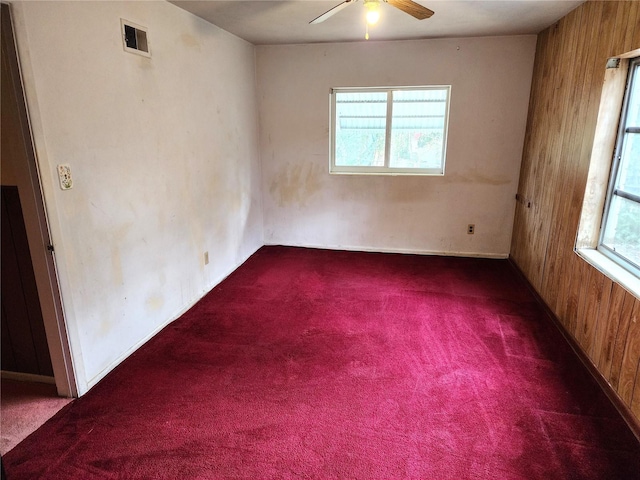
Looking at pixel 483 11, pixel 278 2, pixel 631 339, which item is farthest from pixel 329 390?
pixel 483 11

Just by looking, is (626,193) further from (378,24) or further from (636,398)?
(378,24)

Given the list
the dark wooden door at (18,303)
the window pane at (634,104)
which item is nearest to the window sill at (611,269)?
the window pane at (634,104)

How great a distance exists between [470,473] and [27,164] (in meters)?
2.48

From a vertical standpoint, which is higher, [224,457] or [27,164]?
[27,164]

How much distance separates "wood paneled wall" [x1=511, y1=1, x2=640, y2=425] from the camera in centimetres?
217

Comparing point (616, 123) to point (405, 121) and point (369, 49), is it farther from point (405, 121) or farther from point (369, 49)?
point (369, 49)

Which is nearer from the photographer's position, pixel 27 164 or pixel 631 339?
pixel 27 164

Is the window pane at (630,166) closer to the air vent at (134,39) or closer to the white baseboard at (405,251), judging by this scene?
the white baseboard at (405,251)

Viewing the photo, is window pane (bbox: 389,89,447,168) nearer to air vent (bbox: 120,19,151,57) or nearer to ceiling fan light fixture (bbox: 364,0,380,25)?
ceiling fan light fixture (bbox: 364,0,380,25)

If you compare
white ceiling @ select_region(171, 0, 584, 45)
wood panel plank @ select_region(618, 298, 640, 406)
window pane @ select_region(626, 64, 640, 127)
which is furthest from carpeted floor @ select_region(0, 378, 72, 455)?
window pane @ select_region(626, 64, 640, 127)

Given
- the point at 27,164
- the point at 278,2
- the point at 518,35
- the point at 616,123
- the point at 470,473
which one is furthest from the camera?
the point at 518,35

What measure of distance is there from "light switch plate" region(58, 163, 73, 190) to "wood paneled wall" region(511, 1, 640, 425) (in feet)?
9.76

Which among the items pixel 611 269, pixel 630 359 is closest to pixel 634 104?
pixel 611 269

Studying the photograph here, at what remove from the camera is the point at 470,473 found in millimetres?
1726
